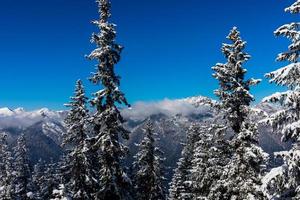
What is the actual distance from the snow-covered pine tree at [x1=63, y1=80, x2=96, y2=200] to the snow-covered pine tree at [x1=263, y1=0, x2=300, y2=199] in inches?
1002

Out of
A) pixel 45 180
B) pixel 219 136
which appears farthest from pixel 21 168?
pixel 219 136

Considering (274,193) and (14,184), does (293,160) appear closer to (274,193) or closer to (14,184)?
(274,193)

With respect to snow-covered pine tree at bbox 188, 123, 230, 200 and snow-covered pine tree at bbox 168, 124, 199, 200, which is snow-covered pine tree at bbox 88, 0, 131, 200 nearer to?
snow-covered pine tree at bbox 188, 123, 230, 200

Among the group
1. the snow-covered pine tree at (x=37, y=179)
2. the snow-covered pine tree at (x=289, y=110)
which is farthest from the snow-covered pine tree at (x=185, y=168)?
the snow-covered pine tree at (x=37, y=179)

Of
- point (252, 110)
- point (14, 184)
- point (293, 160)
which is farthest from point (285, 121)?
point (14, 184)

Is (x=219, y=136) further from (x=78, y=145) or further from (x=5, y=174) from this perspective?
(x=5, y=174)

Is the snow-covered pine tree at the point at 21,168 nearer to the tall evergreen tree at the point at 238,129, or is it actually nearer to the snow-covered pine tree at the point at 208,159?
the snow-covered pine tree at the point at 208,159

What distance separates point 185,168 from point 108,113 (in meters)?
29.3

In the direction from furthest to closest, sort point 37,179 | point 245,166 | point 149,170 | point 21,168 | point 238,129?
point 37,179 → point 21,168 → point 149,170 → point 238,129 → point 245,166

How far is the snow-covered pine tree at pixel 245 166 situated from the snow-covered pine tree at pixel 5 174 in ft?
182

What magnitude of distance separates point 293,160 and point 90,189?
102 ft

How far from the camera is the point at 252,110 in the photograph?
25250mm

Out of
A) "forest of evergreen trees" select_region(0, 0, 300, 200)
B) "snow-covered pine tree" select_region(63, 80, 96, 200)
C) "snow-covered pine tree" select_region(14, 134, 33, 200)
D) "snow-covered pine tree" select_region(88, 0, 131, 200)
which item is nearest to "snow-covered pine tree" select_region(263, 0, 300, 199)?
"forest of evergreen trees" select_region(0, 0, 300, 200)

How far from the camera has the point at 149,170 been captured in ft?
186
